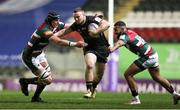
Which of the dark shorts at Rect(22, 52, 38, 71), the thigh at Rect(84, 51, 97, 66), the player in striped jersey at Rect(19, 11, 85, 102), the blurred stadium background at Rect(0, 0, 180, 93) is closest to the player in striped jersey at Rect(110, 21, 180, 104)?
the player in striped jersey at Rect(19, 11, 85, 102)

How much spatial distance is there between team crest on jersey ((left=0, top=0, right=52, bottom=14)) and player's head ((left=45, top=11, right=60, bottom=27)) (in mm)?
14650

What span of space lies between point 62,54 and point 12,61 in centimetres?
232

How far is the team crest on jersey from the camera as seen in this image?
97.1ft

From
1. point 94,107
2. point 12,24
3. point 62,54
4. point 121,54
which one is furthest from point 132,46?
point 12,24

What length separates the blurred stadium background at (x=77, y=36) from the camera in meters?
27.0

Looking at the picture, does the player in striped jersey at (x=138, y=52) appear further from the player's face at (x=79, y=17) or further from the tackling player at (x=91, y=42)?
the player's face at (x=79, y=17)

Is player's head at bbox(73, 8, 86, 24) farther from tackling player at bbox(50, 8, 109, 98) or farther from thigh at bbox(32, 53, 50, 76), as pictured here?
thigh at bbox(32, 53, 50, 76)

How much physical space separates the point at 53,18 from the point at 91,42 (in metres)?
2.43

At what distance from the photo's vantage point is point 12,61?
29031mm

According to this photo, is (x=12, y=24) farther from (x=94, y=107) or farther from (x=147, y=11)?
(x=94, y=107)

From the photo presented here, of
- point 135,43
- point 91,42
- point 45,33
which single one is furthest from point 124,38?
point 91,42

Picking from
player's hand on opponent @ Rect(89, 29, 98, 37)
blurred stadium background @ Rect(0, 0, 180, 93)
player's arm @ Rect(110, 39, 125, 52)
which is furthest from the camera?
blurred stadium background @ Rect(0, 0, 180, 93)

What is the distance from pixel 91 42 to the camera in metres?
17.1

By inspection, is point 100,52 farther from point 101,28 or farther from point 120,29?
point 120,29
